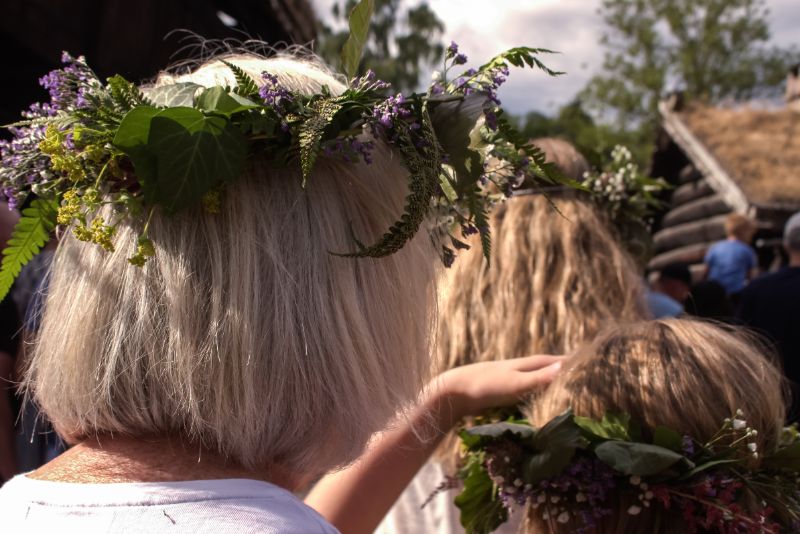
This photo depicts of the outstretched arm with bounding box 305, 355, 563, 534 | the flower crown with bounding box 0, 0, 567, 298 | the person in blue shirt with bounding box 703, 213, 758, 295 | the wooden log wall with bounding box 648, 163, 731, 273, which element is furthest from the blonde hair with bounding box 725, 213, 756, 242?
the flower crown with bounding box 0, 0, 567, 298

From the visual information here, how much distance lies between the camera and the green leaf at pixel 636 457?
4.55ft

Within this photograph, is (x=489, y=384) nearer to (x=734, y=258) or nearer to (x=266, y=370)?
(x=266, y=370)

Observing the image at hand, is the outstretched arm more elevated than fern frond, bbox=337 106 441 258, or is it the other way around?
fern frond, bbox=337 106 441 258

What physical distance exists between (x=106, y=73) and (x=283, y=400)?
13.8ft

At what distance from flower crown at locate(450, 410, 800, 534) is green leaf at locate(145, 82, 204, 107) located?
870 mm

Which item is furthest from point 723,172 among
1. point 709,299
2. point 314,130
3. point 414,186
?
point 314,130

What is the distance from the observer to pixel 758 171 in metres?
7.66

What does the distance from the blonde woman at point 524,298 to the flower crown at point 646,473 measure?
436 millimetres

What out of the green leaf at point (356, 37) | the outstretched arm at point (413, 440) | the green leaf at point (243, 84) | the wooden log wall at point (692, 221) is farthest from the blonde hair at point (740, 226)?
the green leaf at point (243, 84)

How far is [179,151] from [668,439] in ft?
3.36

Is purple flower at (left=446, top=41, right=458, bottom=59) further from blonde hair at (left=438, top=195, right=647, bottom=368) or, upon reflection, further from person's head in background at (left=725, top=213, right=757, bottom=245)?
person's head in background at (left=725, top=213, right=757, bottom=245)

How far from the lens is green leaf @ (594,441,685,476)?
1386 millimetres

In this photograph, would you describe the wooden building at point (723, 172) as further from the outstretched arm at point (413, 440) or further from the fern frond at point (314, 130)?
the fern frond at point (314, 130)

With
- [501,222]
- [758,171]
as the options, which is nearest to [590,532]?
[501,222]
